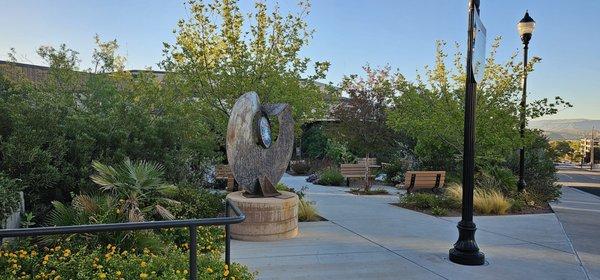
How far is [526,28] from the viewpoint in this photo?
42.9ft

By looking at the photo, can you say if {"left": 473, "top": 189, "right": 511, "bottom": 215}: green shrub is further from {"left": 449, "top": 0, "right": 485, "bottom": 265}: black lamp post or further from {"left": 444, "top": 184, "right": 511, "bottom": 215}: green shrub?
{"left": 449, "top": 0, "right": 485, "bottom": 265}: black lamp post

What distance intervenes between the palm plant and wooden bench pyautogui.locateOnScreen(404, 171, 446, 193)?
8285 millimetres

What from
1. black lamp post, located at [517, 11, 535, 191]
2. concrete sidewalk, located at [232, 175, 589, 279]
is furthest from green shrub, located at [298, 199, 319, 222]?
black lamp post, located at [517, 11, 535, 191]

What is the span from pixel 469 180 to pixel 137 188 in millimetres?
4792

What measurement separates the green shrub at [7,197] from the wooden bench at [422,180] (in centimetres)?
1017

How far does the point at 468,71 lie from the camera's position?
6.17m

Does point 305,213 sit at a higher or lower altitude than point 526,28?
lower

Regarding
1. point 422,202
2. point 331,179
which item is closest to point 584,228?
point 422,202

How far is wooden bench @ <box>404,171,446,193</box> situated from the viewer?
1395 cm

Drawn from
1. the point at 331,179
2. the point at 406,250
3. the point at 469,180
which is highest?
the point at 469,180

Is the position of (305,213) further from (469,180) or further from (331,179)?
(331,179)

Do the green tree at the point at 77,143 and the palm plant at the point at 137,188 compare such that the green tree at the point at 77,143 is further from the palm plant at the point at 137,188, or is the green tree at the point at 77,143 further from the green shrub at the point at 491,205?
the green shrub at the point at 491,205

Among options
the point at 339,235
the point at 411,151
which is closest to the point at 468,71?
the point at 339,235

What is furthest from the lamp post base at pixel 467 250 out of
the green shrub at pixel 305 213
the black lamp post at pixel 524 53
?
the black lamp post at pixel 524 53
